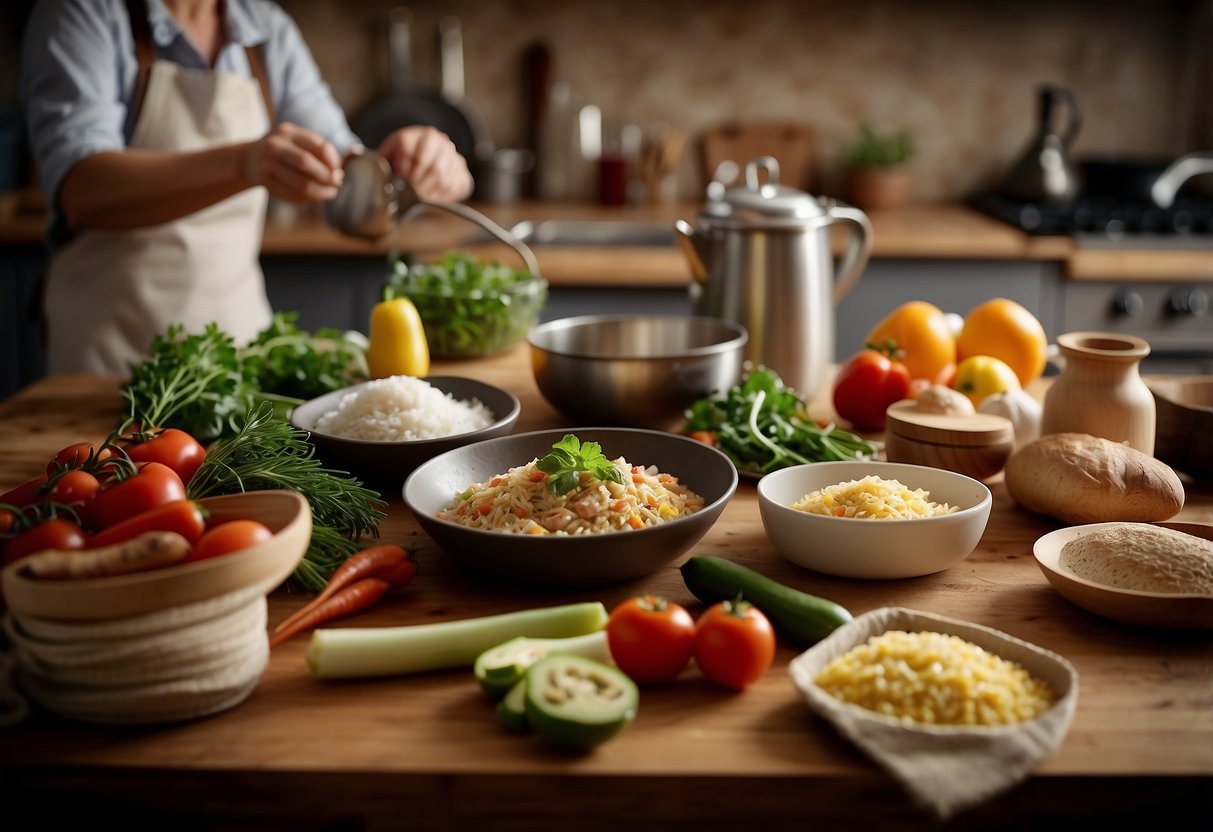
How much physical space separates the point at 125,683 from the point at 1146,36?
14.6 ft

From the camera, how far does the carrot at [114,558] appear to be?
0.92 m

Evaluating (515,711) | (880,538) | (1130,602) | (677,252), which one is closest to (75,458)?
(515,711)

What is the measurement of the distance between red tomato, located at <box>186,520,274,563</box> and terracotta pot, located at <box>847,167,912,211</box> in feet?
11.5

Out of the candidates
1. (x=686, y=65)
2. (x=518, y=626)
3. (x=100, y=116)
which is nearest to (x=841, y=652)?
(x=518, y=626)

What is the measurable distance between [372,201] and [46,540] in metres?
1.21

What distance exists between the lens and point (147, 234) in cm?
258

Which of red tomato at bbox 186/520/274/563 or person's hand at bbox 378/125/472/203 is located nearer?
red tomato at bbox 186/520/274/563

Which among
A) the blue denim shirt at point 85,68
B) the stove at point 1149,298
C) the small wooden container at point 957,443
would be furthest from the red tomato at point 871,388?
the stove at point 1149,298

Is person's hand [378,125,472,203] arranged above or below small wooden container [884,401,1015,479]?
above

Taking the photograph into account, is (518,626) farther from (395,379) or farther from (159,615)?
(395,379)

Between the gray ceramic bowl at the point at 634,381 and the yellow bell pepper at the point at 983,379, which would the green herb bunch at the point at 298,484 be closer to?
the gray ceramic bowl at the point at 634,381

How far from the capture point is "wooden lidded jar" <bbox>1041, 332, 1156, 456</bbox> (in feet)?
5.02

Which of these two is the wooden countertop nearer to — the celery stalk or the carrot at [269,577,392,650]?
the carrot at [269,577,392,650]

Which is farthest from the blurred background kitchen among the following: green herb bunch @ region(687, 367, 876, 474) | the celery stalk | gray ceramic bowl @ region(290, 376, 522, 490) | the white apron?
the celery stalk
